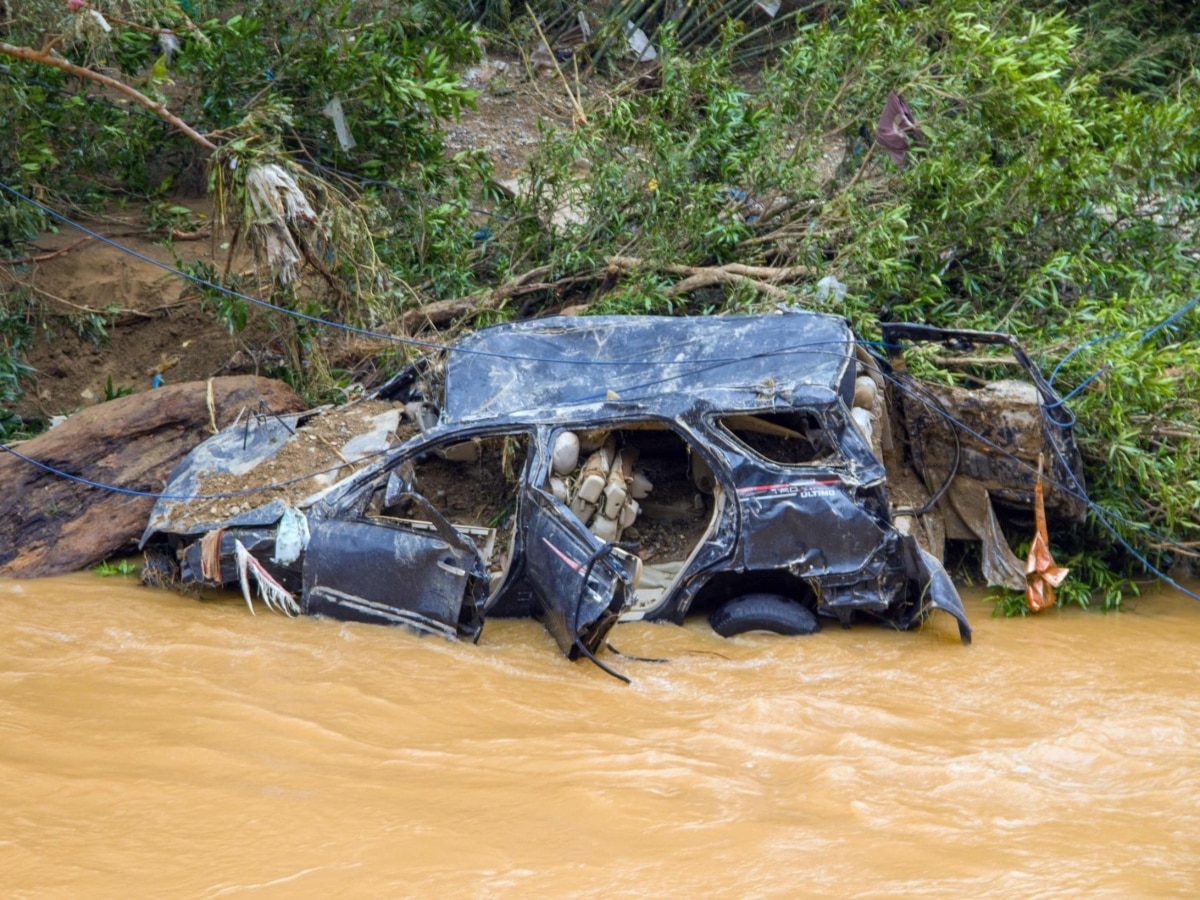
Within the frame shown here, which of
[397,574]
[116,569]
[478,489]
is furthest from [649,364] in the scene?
[116,569]

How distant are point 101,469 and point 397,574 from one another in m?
2.76

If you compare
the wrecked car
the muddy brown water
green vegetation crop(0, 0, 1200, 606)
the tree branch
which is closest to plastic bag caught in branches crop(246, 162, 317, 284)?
green vegetation crop(0, 0, 1200, 606)

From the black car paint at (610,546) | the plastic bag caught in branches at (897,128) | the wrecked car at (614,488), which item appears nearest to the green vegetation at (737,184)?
the plastic bag caught in branches at (897,128)

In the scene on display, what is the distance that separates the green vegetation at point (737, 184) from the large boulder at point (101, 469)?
118cm

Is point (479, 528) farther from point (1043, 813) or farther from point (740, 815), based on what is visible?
point (1043, 813)

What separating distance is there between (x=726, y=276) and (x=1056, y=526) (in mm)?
3137

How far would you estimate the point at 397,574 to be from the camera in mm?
6344

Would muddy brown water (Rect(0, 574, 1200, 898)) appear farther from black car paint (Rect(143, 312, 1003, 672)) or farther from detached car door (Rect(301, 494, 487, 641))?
black car paint (Rect(143, 312, 1003, 672))

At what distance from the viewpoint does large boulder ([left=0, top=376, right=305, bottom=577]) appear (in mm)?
7574

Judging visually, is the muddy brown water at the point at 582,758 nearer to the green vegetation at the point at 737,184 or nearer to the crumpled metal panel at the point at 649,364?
the crumpled metal panel at the point at 649,364

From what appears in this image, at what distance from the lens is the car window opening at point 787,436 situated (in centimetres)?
639

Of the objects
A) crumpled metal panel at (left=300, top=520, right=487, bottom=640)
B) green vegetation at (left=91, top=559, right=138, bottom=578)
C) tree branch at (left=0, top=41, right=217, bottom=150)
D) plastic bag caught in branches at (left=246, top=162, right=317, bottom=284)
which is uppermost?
tree branch at (left=0, top=41, right=217, bottom=150)

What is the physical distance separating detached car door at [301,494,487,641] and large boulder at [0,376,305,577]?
1.64 m

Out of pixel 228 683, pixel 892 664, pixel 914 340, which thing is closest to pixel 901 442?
pixel 914 340
